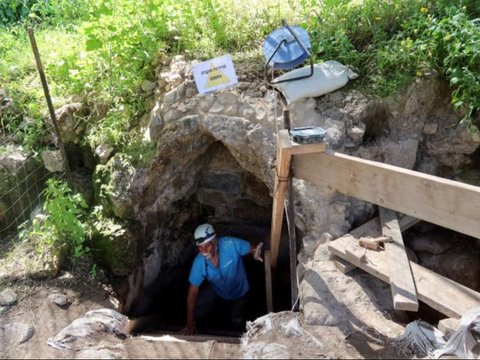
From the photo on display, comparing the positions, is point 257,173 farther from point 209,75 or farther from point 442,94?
point 442,94

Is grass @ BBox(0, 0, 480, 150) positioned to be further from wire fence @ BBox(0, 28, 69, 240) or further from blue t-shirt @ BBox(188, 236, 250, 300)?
blue t-shirt @ BBox(188, 236, 250, 300)

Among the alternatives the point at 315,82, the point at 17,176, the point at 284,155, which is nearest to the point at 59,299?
the point at 17,176

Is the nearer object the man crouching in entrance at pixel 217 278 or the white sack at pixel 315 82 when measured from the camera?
the white sack at pixel 315 82

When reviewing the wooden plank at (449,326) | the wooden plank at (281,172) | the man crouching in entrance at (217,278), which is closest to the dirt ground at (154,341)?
the wooden plank at (449,326)

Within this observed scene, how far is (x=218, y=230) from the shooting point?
5684 millimetres

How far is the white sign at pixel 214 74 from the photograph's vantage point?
404 cm

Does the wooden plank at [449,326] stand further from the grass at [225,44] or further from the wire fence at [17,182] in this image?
the wire fence at [17,182]

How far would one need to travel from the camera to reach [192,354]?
297cm

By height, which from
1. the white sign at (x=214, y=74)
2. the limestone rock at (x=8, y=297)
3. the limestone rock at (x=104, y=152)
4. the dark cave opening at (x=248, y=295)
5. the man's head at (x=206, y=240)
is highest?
the white sign at (x=214, y=74)

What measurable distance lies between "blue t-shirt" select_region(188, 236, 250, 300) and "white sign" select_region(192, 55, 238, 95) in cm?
189

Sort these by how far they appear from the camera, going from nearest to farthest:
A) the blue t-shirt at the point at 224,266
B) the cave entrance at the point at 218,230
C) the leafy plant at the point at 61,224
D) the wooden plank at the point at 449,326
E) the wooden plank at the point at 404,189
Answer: the wooden plank at the point at 404,189, the wooden plank at the point at 449,326, the leafy plant at the point at 61,224, the blue t-shirt at the point at 224,266, the cave entrance at the point at 218,230

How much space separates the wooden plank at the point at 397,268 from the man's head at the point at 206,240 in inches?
78.9

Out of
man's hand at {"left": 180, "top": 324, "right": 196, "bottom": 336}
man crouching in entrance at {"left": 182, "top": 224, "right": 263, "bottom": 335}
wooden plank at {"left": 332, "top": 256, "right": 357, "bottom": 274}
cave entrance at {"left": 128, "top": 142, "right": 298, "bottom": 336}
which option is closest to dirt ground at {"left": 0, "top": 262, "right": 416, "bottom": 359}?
wooden plank at {"left": 332, "top": 256, "right": 357, "bottom": 274}

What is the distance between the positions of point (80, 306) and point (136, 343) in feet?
2.81
